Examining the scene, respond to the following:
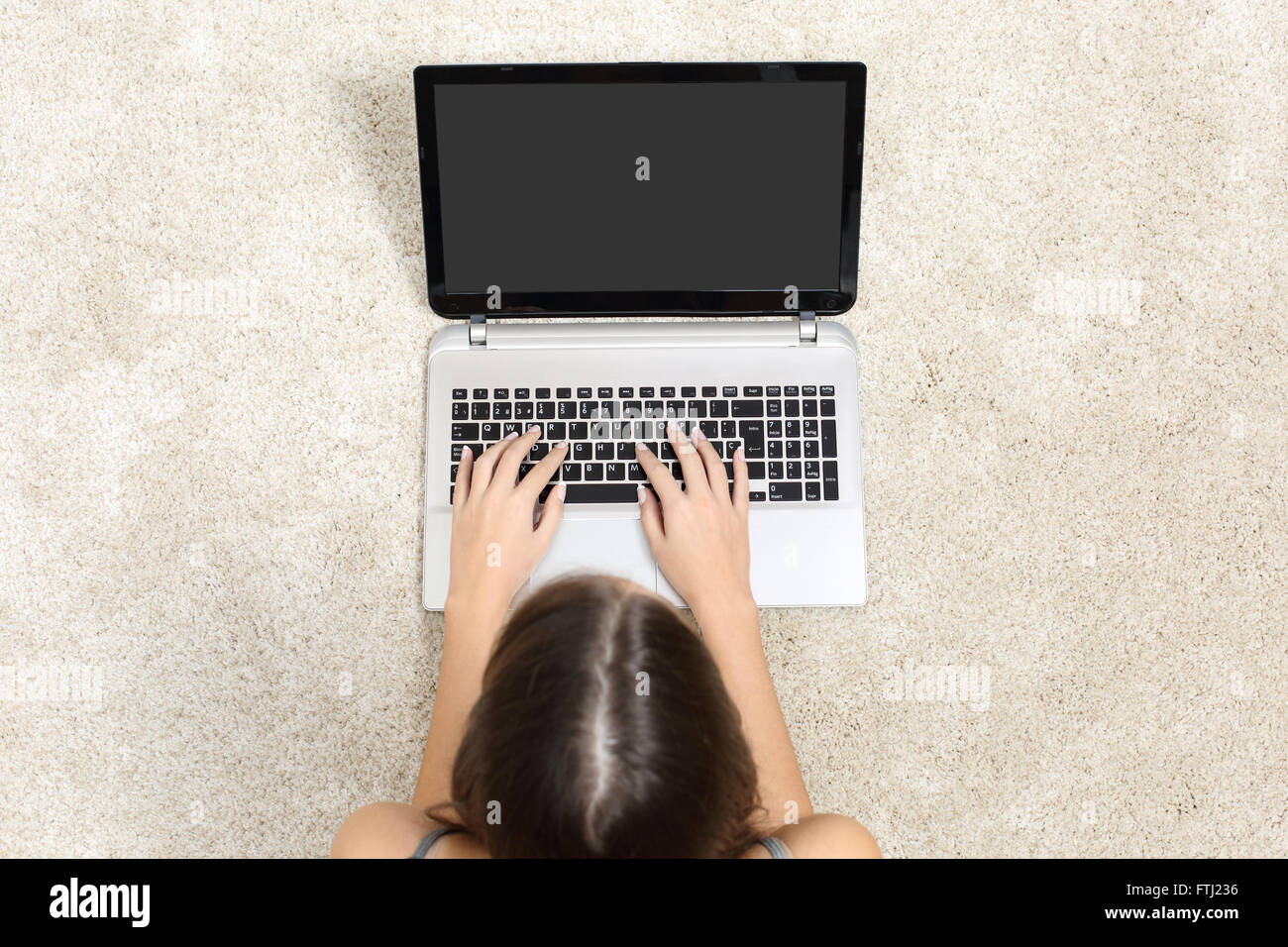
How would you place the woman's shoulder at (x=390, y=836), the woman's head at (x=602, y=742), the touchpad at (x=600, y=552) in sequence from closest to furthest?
the woman's head at (x=602, y=742)
the woman's shoulder at (x=390, y=836)
the touchpad at (x=600, y=552)

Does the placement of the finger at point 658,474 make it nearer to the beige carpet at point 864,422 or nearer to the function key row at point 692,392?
the function key row at point 692,392

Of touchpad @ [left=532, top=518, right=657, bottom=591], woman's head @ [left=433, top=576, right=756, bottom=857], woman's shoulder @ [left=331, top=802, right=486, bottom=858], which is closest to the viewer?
woman's head @ [left=433, top=576, right=756, bottom=857]

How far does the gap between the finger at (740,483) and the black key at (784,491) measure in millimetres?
21

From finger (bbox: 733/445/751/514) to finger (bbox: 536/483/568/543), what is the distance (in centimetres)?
16

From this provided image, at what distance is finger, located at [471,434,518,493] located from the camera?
84 cm

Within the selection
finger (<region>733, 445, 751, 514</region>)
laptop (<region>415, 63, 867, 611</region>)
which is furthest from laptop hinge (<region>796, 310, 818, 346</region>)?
finger (<region>733, 445, 751, 514</region>)

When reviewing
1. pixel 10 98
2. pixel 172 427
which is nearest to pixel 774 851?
pixel 172 427

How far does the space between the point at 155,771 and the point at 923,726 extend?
2.28 ft

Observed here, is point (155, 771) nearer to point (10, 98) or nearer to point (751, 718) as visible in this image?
point (751, 718)

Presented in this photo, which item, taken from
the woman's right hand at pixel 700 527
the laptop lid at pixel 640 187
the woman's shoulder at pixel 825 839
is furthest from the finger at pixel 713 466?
the woman's shoulder at pixel 825 839

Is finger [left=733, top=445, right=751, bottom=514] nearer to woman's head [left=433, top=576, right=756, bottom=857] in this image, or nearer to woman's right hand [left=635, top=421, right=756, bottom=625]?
woman's right hand [left=635, top=421, right=756, bottom=625]

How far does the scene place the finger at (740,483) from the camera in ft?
2.77

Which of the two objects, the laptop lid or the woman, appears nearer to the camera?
the woman

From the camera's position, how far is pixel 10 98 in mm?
927
